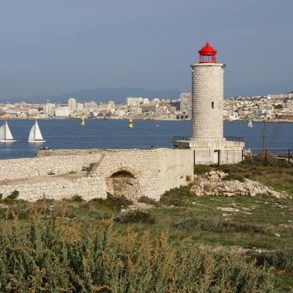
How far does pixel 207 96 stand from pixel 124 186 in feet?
37.3

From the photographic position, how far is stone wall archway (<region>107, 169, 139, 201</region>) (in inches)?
773

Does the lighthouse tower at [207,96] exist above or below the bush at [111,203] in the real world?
above

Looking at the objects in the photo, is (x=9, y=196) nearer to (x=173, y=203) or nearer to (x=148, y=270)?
(x=173, y=203)

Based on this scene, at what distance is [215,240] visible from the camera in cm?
1103

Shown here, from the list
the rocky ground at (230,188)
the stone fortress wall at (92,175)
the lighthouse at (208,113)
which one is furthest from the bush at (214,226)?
the lighthouse at (208,113)

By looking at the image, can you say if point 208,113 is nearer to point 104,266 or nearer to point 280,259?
point 280,259

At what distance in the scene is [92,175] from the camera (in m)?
18.4

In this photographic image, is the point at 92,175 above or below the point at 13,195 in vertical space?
above

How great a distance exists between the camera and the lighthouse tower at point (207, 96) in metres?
29.7

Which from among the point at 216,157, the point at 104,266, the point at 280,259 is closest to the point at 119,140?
the point at 216,157

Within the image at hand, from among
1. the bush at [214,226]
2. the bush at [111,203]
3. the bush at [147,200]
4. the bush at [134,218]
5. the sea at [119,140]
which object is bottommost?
the sea at [119,140]

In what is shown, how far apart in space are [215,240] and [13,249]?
6.08 m

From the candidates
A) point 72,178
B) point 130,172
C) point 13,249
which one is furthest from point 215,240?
point 130,172

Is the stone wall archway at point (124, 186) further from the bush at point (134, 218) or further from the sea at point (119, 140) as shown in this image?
the sea at point (119, 140)
